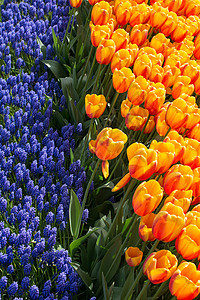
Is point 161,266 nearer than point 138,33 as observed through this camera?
Yes

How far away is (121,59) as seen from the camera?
201 centimetres

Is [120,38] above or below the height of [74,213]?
above

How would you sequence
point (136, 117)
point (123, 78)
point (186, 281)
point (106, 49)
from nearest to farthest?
point (186, 281) < point (136, 117) < point (123, 78) < point (106, 49)

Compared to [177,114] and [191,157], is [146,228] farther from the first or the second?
[177,114]

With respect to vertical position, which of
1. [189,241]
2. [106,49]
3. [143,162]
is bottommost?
[189,241]

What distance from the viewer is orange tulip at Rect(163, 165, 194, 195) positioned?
136 cm

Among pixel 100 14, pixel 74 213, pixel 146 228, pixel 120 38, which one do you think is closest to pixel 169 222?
pixel 146 228

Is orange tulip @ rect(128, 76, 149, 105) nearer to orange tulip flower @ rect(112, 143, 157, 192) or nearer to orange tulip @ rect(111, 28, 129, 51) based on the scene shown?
orange tulip @ rect(111, 28, 129, 51)

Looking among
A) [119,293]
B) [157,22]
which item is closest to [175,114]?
[119,293]

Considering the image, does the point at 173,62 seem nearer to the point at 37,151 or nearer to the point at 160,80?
the point at 160,80

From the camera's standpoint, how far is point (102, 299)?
1.77 meters

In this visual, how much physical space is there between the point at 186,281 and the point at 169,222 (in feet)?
0.57

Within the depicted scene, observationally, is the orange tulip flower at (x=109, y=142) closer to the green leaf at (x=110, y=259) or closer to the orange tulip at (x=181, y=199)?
the orange tulip at (x=181, y=199)

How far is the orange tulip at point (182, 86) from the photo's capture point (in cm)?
201
